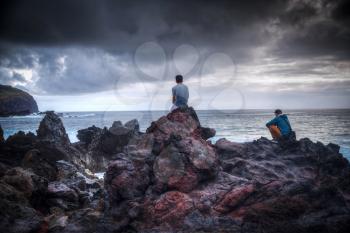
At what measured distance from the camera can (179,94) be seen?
11219 mm

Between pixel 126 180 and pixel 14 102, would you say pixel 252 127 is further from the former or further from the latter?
pixel 14 102

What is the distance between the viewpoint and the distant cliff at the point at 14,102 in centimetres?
14562

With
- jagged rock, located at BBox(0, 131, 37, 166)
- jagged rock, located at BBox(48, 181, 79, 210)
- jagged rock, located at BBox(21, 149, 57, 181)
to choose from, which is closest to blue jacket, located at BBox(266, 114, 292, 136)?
jagged rock, located at BBox(48, 181, 79, 210)

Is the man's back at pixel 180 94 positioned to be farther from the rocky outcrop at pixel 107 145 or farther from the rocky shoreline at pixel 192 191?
the rocky outcrop at pixel 107 145

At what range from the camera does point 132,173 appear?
8.88 meters

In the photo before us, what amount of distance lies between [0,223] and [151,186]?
4.28 meters

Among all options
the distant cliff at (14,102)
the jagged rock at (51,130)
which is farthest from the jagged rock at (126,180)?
the distant cliff at (14,102)

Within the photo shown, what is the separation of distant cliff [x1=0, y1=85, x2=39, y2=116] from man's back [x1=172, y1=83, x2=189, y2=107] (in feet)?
517

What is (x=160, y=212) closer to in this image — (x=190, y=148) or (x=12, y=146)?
(x=190, y=148)

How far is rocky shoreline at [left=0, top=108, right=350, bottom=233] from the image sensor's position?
7605 mm

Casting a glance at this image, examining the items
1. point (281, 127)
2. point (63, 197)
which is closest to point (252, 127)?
point (281, 127)

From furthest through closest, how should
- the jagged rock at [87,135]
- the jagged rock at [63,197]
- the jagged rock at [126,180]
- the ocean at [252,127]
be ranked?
the ocean at [252,127]
the jagged rock at [87,135]
the jagged rock at [63,197]
the jagged rock at [126,180]

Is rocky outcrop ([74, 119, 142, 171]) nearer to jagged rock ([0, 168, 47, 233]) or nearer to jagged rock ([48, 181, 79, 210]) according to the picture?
jagged rock ([48, 181, 79, 210])

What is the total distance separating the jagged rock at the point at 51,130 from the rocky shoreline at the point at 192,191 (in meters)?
12.6
